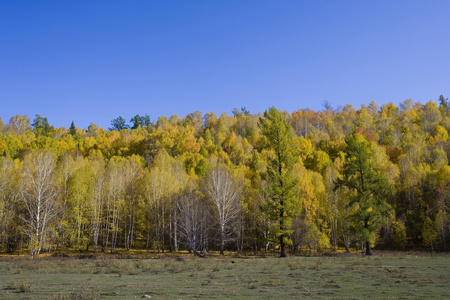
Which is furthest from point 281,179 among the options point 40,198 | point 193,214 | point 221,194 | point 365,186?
point 40,198

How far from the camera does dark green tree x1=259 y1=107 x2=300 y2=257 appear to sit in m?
33.7

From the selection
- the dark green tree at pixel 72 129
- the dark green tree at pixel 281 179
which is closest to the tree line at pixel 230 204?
the dark green tree at pixel 281 179

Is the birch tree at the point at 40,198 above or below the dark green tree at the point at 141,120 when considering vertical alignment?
below

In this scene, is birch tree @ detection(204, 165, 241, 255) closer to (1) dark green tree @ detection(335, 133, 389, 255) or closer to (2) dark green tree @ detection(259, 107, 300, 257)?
(2) dark green tree @ detection(259, 107, 300, 257)

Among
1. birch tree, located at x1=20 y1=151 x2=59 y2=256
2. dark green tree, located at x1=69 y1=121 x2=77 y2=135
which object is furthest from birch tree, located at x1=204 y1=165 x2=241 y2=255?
dark green tree, located at x1=69 y1=121 x2=77 y2=135

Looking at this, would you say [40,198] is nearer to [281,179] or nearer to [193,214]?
[193,214]

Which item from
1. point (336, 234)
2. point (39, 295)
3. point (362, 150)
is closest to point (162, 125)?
point (336, 234)

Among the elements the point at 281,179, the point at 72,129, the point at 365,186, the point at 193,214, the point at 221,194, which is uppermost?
the point at 72,129

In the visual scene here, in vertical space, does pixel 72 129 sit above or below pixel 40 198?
above

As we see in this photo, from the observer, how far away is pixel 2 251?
46375 mm

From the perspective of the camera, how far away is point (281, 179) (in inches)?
1326

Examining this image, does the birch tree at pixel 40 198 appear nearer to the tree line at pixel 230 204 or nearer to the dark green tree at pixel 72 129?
the tree line at pixel 230 204

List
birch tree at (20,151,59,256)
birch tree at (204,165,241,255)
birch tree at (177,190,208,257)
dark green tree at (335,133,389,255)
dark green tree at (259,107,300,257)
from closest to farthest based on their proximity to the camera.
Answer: dark green tree at (259,107,300,257) → dark green tree at (335,133,389,255) → birch tree at (20,151,59,256) → birch tree at (177,190,208,257) → birch tree at (204,165,241,255)

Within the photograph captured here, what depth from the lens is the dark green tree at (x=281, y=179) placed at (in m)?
33.7
